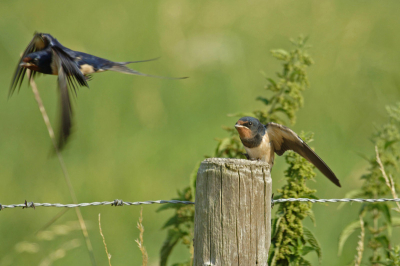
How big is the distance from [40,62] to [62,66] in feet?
1.58

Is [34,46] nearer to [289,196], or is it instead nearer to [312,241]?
[289,196]

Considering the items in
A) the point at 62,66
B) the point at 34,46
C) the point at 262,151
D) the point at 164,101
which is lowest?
the point at 262,151

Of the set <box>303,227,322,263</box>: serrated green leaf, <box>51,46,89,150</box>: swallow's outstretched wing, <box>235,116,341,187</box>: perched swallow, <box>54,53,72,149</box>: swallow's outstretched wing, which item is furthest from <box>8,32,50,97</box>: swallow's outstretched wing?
<box>303,227,322,263</box>: serrated green leaf

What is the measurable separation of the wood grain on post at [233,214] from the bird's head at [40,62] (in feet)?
6.18

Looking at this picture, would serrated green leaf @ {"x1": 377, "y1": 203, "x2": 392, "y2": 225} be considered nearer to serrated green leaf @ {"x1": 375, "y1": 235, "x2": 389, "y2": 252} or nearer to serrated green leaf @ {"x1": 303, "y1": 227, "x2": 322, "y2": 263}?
serrated green leaf @ {"x1": 375, "y1": 235, "x2": 389, "y2": 252}

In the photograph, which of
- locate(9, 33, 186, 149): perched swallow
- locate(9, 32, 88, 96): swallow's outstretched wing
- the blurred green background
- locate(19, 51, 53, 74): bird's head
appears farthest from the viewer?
the blurred green background

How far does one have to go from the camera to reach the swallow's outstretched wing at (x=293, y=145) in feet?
10.6

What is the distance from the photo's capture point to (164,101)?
665 cm

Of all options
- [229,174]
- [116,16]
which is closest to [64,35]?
[116,16]

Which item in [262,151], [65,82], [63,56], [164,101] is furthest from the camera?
[164,101]

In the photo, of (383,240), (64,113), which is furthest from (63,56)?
(383,240)

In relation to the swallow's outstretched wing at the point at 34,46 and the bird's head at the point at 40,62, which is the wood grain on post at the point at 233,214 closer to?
the bird's head at the point at 40,62

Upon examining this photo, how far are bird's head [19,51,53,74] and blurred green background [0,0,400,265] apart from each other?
6.57 feet

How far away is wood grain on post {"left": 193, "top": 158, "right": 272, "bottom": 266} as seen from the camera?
2123 mm
